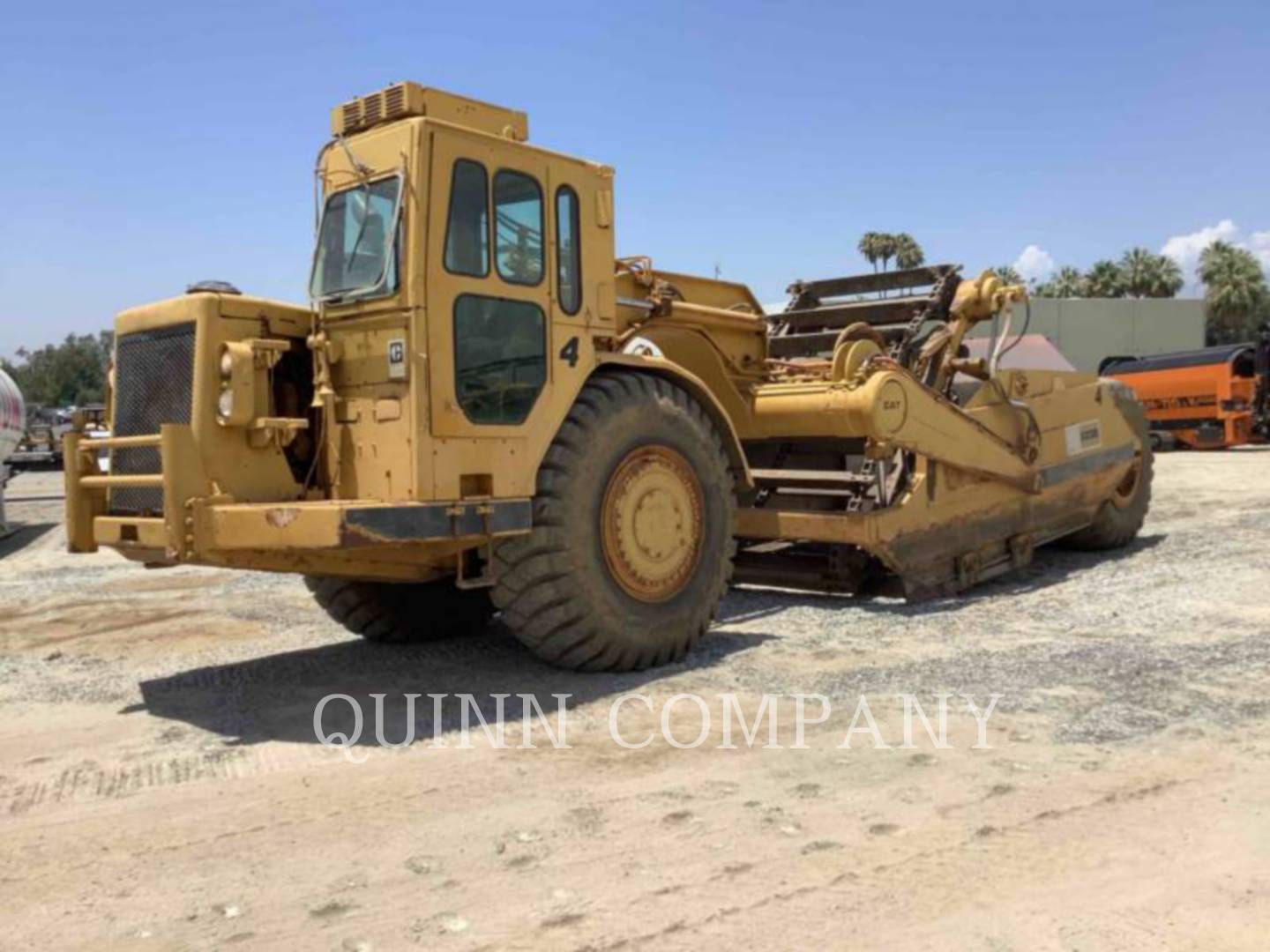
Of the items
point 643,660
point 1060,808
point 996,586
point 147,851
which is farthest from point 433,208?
point 996,586

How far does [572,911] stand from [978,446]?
242 inches

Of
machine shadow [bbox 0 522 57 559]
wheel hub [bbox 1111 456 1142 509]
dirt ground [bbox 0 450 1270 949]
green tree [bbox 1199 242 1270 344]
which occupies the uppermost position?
green tree [bbox 1199 242 1270 344]

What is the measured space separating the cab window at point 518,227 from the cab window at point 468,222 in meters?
0.07

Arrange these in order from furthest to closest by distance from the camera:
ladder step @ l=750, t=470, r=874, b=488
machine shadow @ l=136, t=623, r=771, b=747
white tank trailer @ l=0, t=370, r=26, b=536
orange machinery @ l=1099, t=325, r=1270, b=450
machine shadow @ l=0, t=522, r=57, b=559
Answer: orange machinery @ l=1099, t=325, r=1270, b=450, white tank trailer @ l=0, t=370, r=26, b=536, machine shadow @ l=0, t=522, r=57, b=559, ladder step @ l=750, t=470, r=874, b=488, machine shadow @ l=136, t=623, r=771, b=747

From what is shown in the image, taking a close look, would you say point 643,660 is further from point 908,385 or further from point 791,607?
point 908,385

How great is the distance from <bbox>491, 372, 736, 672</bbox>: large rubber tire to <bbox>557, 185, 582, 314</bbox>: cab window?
460 mm

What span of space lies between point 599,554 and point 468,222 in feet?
5.95

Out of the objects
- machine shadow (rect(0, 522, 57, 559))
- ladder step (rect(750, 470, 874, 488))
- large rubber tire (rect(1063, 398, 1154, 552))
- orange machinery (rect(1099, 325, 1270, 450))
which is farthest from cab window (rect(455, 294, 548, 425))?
orange machinery (rect(1099, 325, 1270, 450))

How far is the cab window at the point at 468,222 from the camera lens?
5418 millimetres

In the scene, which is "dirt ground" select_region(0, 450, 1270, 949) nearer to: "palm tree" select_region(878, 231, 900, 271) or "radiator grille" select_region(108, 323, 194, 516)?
"radiator grille" select_region(108, 323, 194, 516)

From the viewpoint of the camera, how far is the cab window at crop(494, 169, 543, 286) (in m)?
5.64

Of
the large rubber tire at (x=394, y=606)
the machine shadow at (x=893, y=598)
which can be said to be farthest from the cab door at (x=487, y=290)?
the machine shadow at (x=893, y=598)

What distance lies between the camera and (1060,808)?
3996mm

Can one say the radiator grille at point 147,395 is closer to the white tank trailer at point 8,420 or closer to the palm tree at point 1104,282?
the white tank trailer at point 8,420
